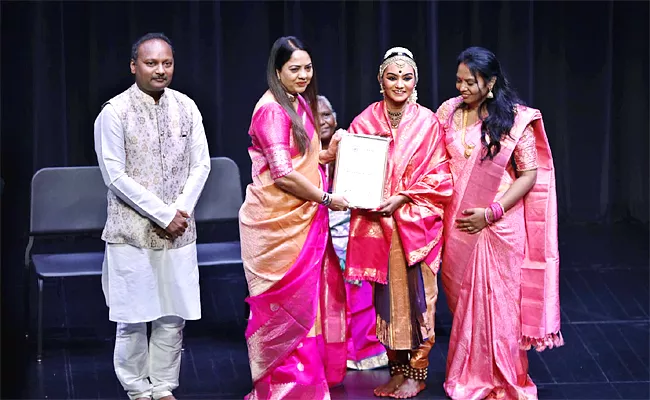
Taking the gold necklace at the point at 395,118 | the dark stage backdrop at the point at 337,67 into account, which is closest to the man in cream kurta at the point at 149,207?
the gold necklace at the point at 395,118

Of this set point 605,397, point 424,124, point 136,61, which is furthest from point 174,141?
point 605,397

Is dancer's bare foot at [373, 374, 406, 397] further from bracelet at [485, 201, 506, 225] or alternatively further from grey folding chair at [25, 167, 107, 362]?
grey folding chair at [25, 167, 107, 362]

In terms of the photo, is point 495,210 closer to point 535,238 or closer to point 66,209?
point 535,238

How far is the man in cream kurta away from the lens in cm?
481

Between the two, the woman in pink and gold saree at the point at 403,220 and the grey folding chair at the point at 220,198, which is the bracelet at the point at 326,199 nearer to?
the woman in pink and gold saree at the point at 403,220

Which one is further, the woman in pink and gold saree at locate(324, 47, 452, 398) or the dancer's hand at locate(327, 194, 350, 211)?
the woman in pink and gold saree at locate(324, 47, 452, 398)

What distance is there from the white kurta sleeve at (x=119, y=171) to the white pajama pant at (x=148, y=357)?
0.50 meters

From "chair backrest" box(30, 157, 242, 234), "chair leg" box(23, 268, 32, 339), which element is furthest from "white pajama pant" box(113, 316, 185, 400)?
"chair backrest" box(30, 157, 242, 234)

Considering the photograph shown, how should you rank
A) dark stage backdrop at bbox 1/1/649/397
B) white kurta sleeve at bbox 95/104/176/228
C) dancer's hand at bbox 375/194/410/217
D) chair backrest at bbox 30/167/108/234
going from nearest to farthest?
white kurta sleeve at bbox 95/104/176/228, dancer's hand at bbox 375/194/410/217, chair backrest at bbox 30/167/108/234, dark stage backdrop at bbox 1/1/649/397

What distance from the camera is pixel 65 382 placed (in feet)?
18.0

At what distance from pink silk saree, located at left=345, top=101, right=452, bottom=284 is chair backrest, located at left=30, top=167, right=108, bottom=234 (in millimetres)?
1718

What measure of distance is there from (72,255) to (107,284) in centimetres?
125

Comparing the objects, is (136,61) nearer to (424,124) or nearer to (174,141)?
(174,141)

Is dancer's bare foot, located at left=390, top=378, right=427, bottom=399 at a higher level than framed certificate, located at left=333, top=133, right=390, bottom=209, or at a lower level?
lower
